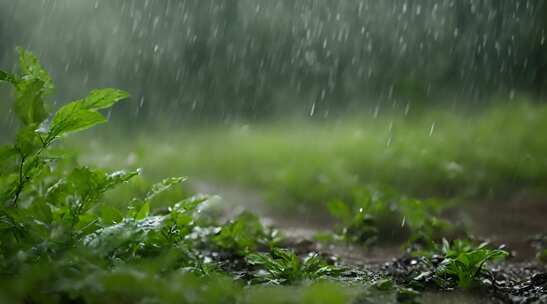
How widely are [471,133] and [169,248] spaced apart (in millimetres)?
4309

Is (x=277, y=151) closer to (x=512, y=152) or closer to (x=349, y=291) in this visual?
(x=512, y=152)

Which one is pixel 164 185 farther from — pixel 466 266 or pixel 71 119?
pixel 466 266

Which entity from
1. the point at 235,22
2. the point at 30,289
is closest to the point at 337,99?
the point at 235,22

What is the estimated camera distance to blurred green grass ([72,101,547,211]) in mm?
4285

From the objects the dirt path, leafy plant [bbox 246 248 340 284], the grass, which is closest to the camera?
the grass

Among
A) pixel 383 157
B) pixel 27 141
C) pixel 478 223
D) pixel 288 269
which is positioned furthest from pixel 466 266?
pixel 383 157

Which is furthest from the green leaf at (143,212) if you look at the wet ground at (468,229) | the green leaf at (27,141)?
Answer: the green leaf at (27,141)

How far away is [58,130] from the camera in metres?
1.53

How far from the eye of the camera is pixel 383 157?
4.94 m

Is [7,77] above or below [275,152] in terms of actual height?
above

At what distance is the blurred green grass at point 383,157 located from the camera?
429 centimetres

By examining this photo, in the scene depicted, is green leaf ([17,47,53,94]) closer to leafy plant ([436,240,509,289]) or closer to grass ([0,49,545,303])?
grass ([0,49,545,303])

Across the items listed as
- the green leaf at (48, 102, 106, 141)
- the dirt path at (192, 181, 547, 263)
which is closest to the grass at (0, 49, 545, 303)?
the green leaf at (48, 102, 106, 141)

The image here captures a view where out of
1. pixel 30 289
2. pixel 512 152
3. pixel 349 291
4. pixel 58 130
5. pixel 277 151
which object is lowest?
pixel 277 151
